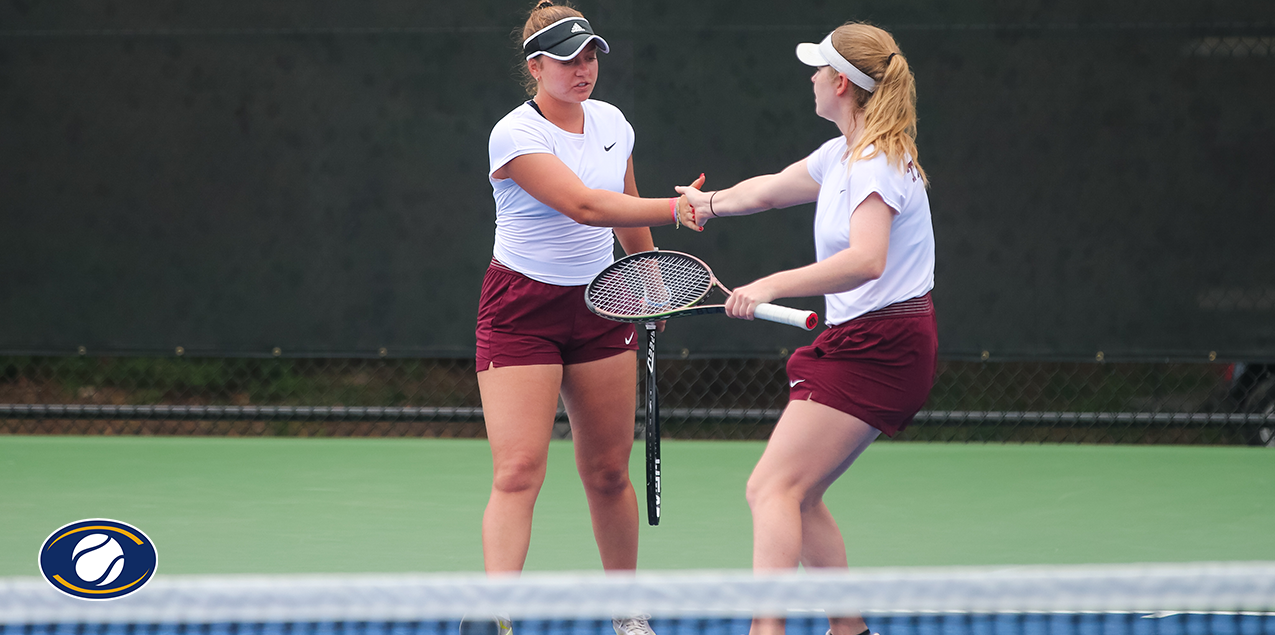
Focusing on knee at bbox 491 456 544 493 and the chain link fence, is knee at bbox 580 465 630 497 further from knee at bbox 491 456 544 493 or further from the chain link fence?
the chain link fence

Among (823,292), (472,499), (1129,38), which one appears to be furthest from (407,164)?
(823,292)

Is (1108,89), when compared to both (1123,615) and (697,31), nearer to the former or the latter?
(697,31)

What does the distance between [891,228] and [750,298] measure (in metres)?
0.29

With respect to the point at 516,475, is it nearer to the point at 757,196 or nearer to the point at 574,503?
the point at 757,196

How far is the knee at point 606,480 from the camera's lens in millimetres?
2807

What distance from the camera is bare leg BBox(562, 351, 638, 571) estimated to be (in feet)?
9.11

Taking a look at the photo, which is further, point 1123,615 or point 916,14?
point 916,14

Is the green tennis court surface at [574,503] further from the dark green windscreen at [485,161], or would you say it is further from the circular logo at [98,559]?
the circular logo at [98,559]

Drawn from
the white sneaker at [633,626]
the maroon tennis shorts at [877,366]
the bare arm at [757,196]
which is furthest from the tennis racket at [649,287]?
the white sneaker at [633,626]

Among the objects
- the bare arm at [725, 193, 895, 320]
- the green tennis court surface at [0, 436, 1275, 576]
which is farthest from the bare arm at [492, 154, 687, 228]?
the green tennis court surface at [0, 436, 1275, 576]

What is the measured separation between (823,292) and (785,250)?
8.50 ft

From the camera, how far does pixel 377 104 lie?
4.91m

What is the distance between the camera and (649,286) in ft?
8.84

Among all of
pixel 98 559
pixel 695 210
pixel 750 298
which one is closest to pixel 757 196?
pixel 695 210
